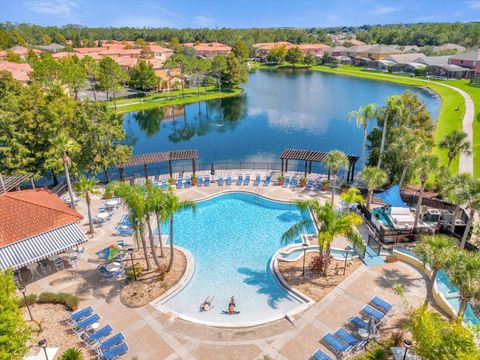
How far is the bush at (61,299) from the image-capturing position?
19.8 metres

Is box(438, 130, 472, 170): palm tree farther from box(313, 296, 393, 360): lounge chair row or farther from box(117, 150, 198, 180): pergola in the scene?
box(117, 150, 198, 180): pergola

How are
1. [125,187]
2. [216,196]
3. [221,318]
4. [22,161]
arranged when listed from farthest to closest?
[216,196] < [22,161] < [125,187] < [221,318]

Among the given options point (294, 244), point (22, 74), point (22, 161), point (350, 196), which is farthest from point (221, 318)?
point (22, 74)

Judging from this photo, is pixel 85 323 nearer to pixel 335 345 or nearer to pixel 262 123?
pixel 335 345

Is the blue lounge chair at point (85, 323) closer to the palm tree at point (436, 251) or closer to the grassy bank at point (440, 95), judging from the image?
the palm tree at point (436, 251)

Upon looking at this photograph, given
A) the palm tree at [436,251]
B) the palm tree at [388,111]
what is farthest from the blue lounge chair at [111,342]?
the palm tree at [388,111]

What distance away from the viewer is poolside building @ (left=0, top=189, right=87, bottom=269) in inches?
850

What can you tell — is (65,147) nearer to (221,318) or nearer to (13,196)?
(13,196)

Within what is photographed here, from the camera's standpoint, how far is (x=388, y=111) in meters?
33.4

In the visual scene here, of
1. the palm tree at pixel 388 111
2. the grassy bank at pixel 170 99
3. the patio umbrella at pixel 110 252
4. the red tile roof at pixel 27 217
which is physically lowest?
the patio umbrella at pixel 110 252

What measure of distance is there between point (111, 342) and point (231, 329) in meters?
6.09

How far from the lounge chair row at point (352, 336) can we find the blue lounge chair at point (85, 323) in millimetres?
11627

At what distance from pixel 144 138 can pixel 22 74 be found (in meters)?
43.7

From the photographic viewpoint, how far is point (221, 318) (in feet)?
64.2
